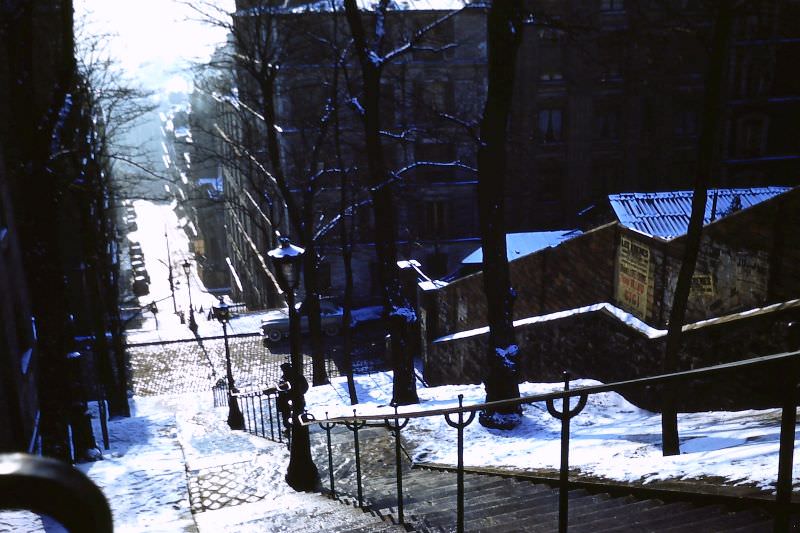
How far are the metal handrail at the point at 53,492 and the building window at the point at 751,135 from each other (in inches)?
1572

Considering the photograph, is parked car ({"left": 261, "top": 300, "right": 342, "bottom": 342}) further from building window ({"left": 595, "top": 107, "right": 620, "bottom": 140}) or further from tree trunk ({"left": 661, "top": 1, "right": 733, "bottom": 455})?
tree trunk ({"left": 661, "top": 1, "right": 733, "bottom": 455})

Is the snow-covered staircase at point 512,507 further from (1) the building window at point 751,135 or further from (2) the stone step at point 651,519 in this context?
(1) the building window at point 751,135

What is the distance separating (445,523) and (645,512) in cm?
182

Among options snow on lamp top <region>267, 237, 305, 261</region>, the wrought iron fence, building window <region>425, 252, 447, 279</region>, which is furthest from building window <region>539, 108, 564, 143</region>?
snow on lamp top <region>267, 237, 305, 261</region>

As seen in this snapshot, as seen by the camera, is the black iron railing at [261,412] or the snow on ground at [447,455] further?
the black iron railing at [261,412]

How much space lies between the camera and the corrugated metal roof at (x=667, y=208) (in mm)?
20047

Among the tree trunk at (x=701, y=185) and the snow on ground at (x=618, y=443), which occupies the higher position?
the tree trunk at (x=701, y=185)

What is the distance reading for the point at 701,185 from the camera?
654 centimetres

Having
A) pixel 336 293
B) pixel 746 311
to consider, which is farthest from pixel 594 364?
pixel 336 293

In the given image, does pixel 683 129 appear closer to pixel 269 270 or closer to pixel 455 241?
pixel 455 241

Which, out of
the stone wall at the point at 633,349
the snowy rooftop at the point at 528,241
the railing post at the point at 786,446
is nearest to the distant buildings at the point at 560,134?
the snowy rooftop at the point at 528,241

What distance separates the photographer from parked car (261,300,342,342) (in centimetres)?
2795

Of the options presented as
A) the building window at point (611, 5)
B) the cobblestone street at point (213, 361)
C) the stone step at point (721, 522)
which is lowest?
the cobblestone street at point (213, 361)

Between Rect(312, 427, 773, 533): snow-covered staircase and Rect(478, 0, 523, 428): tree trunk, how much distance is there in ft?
7.42
